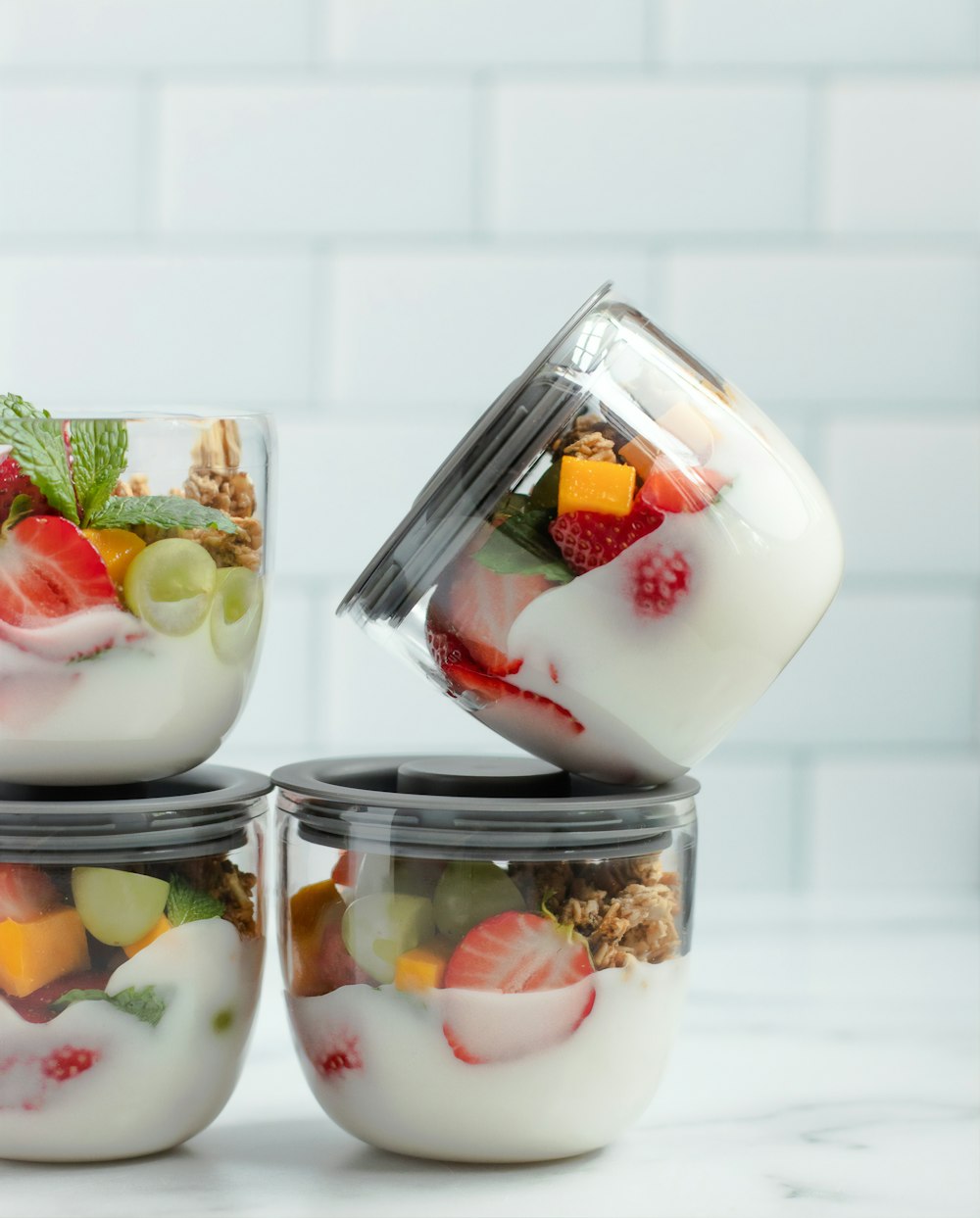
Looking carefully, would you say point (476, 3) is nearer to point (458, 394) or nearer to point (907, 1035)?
point (458, 394)

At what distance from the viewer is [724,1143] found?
749 mm

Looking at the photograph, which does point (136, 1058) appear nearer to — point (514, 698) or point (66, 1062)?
point (66, 1062)

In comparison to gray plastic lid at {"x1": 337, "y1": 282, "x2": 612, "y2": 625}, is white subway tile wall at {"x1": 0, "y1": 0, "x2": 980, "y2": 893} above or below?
above

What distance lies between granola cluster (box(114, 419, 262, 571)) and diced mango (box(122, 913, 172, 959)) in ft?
0.53

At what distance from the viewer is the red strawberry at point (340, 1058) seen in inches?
26.8

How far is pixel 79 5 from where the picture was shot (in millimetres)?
1236

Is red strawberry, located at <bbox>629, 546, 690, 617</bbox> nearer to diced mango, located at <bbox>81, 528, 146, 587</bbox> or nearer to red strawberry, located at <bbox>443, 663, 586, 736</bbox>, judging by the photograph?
red strawberry, located at <bbox>443, 663, 586, 736</bbox>

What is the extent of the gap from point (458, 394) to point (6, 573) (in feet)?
2.19

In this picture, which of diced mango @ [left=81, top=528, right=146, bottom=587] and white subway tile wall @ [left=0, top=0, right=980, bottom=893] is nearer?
diced mango @ [left=81, top=528, right=146, bottom=587]

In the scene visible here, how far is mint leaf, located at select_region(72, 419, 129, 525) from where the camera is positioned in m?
0.66

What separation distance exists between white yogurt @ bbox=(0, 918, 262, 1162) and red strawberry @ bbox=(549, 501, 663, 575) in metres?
0.24

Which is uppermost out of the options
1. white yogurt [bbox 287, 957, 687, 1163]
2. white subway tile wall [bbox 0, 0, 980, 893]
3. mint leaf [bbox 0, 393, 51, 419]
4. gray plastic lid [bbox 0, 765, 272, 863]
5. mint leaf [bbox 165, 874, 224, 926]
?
white subway tile wall [bbox 0, 0, 980, 893]

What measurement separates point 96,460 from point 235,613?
0.09 m

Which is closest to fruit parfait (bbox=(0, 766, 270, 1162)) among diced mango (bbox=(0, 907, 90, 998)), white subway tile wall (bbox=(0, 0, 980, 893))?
diced mango (bbox=(0, 907, 90, 998))
